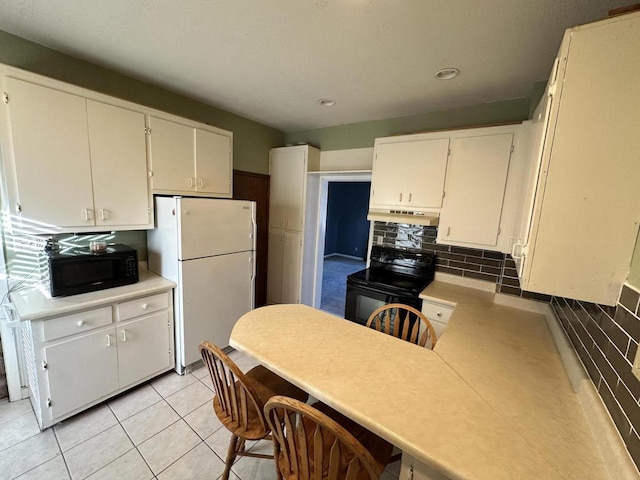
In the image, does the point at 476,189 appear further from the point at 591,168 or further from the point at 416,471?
the point at 416,471

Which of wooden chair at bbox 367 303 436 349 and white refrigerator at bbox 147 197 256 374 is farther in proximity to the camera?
white refrigerator at bbox 147 197 256 374

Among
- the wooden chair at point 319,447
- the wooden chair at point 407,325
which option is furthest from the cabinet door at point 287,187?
the wooden chair at point 319,447

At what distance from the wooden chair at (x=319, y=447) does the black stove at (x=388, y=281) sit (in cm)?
124

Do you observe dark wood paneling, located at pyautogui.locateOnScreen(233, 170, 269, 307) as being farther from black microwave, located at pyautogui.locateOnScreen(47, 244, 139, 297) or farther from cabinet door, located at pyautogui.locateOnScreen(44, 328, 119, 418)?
cabinet door, located at pyautogui.locateOnScreen(44, 328, 119, 418)

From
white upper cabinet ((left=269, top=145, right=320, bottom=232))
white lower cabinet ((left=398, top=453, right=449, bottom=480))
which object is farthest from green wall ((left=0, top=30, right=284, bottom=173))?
white lower cabinet ((left=398, top=453, right=449, bottom=480))

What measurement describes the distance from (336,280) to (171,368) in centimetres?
372

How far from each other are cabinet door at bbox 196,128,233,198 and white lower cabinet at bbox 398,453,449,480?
259 cm

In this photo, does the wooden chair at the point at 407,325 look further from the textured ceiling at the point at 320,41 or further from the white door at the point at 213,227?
the textured ceiling at the point at 320,41

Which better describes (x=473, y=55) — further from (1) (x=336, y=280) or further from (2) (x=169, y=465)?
(1) (x=336, y=280)

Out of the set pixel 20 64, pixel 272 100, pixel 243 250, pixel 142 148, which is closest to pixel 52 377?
pixel 243 250

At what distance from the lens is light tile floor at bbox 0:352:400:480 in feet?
5.00

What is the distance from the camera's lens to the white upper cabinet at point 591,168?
864 millimetres

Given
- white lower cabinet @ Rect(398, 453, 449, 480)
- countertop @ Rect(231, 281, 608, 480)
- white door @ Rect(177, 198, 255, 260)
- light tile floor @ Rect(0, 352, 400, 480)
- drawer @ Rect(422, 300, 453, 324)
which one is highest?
white door @ Rect(177, 198, 255, 260)

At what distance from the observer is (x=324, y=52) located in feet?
5.50
